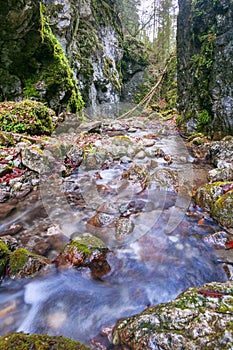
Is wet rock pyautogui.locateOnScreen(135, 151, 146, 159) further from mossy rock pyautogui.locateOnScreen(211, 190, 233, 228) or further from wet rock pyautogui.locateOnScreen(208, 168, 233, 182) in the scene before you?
mossy rock pyautogui.locateOnScreen(211, 190, 233, 228)

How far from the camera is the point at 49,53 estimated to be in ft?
30.6

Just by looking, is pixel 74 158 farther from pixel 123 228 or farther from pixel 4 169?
pixel 123 228

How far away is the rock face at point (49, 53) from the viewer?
7781mm

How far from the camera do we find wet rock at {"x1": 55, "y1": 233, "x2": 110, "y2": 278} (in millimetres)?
2801

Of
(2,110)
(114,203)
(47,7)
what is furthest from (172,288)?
(47,7)

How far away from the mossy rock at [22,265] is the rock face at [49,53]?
24.7 feet

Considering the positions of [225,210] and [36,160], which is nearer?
[225,210]

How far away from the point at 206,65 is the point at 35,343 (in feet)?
30.8

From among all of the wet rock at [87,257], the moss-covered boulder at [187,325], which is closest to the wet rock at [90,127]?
the wet rock at [87,257]

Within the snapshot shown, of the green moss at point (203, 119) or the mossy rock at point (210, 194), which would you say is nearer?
the mossy rock at point (210, 194)

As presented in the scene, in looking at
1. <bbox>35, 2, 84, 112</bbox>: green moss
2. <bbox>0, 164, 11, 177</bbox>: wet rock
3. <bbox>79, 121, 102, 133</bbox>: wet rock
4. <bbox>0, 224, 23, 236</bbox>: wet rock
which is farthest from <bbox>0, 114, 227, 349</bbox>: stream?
<bbox>35, 2, 84, 112</bbox>: green moss

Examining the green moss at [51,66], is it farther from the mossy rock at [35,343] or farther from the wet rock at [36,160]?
the mossy rock at [35,343]

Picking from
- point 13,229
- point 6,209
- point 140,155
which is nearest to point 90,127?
point 140,155

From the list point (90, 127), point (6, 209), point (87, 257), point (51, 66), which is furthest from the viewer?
point (90, 127)
